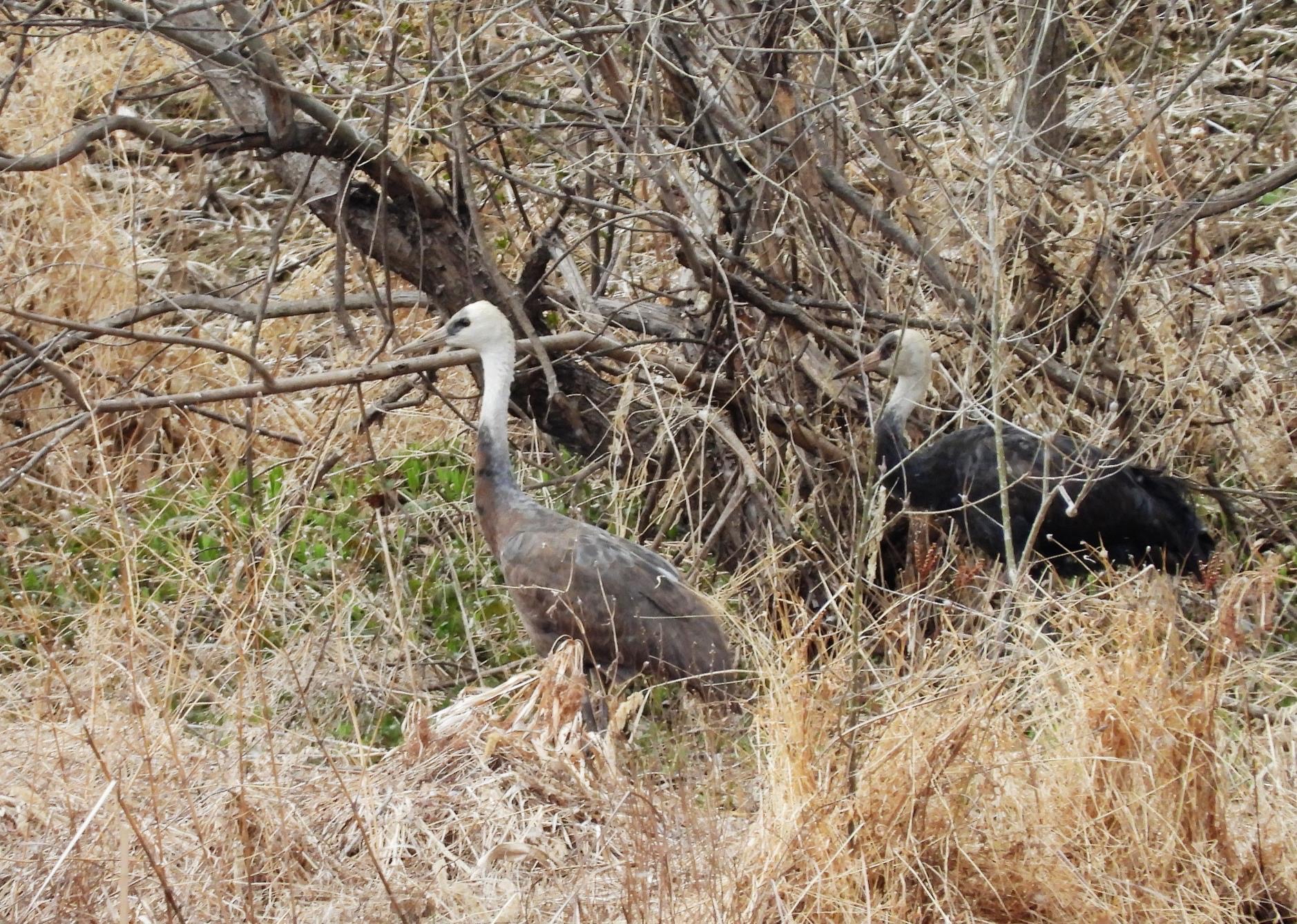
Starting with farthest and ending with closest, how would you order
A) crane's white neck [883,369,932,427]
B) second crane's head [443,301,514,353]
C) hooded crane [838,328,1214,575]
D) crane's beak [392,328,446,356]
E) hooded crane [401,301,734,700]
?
1. crane's white neck [883,369,932,427]
2. hooded crane [838,328,1214,575]
3. crane's beak [392,328,446,356]
4. second crane's head [443,301,514,353]
5. hooded crane [401,301,734,700]

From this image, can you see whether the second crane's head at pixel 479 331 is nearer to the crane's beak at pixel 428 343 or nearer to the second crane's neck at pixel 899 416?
the crane's beak at pixel 428 343

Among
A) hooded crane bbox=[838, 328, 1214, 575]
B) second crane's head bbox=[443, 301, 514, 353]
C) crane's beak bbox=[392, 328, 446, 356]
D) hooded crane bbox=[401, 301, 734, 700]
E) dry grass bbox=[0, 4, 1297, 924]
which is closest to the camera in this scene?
dry grass bbox=[0, 4, 1297, 924]

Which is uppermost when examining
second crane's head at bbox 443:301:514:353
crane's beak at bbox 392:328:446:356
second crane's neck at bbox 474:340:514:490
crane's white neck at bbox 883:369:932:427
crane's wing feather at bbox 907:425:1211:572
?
second crane's head at bbox 443:301:514:353

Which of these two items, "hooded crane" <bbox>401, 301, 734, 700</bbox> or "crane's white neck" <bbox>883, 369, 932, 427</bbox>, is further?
"crane's white neck" <bbox>883, 369, 932, 427</bbox>

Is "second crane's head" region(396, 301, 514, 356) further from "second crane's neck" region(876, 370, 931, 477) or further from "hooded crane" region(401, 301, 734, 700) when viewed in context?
"second crane's neck" region(876, 370, 931, 477)

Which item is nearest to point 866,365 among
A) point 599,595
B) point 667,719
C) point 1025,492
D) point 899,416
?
point 899,416

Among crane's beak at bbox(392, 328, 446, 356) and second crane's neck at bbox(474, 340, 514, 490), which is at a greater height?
crane's beak at bbox(392, 328, 446, 356)

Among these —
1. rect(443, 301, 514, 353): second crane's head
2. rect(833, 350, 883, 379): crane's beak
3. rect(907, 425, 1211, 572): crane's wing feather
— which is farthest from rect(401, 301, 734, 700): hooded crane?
rect(907, 425, 1211, 572): crane's wing feather

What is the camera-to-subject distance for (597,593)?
17.5ft

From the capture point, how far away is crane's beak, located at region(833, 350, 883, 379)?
5.81 m

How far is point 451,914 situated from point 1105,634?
1.71 meters

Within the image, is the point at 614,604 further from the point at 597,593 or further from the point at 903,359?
the point at 903,359

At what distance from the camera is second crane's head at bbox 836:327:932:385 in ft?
19.0

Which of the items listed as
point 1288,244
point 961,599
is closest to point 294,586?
point 961,599
